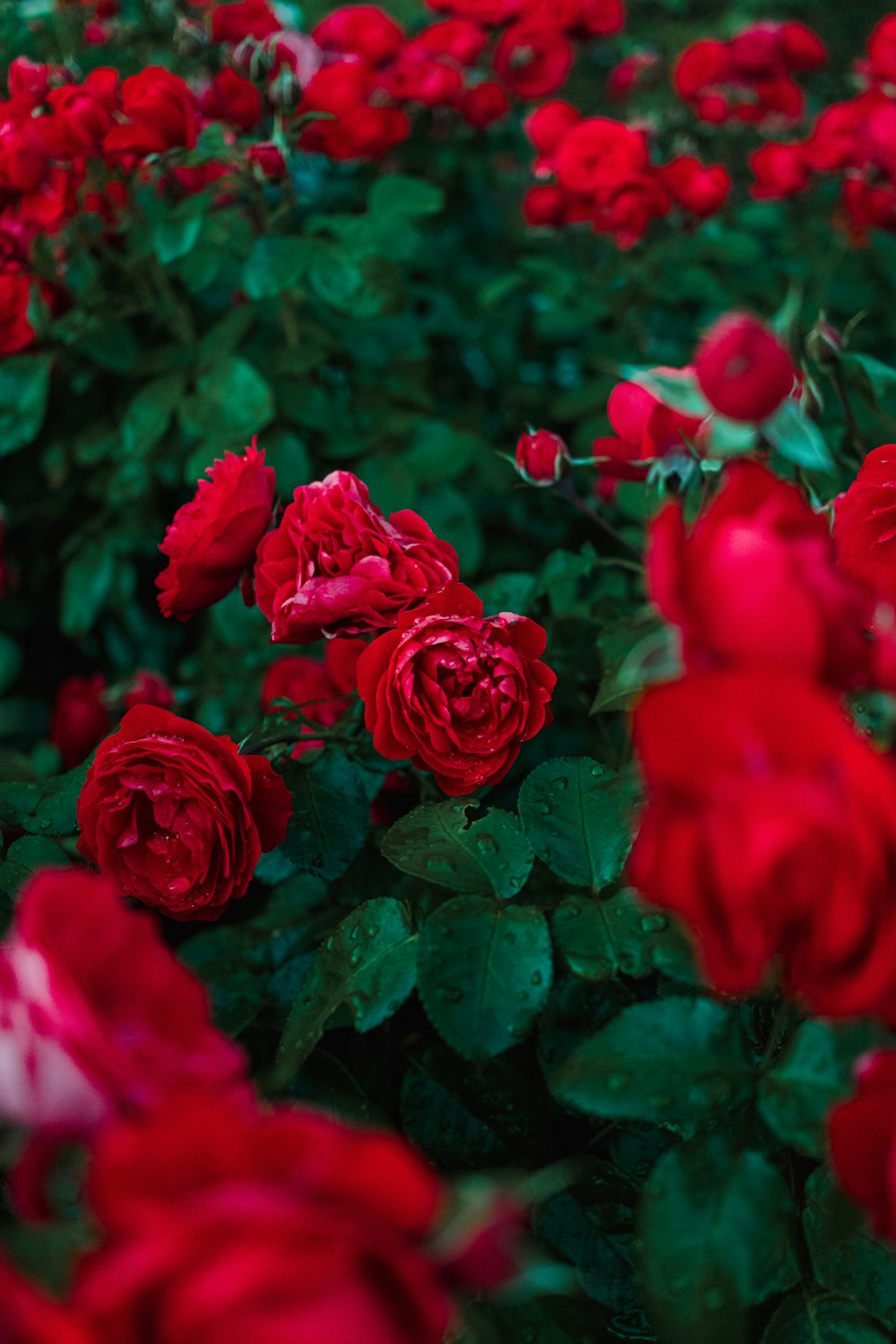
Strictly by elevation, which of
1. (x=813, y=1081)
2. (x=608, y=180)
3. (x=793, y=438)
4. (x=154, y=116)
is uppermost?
(x=154, y=116)

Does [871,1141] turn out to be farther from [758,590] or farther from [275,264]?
[275,264]

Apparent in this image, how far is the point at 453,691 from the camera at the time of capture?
646mm

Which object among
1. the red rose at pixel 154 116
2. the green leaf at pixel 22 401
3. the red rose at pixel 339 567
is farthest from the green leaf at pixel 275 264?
the red rose at pixel 339 567

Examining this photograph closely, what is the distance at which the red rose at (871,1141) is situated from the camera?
1.15ft

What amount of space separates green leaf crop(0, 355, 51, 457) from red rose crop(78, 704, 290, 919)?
749mm

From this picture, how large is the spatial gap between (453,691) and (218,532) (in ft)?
0.64

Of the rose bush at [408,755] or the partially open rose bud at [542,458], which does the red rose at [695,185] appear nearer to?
the rose bush at [408,755]

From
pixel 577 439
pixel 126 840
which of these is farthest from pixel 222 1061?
pixel 577 439

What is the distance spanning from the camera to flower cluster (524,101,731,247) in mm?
1403

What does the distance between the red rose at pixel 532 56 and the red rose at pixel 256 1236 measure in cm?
174

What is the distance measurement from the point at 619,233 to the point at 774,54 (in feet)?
1.64

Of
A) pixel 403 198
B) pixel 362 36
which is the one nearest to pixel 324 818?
pixel 403 198

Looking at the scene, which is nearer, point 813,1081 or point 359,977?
point 813,1081

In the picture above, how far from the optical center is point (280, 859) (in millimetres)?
864
